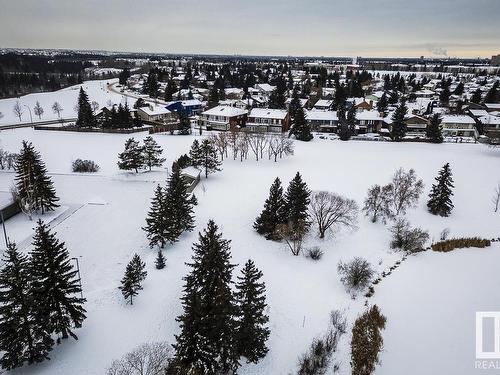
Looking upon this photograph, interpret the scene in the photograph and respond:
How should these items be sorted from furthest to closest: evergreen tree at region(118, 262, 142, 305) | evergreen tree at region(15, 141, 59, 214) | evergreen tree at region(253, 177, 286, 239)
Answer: evergreen tree at region(15, 141, 59, 214), evergreen tree at region(253, 177, 286, 239), evergreen tree at region(118, 262, 142, 305)

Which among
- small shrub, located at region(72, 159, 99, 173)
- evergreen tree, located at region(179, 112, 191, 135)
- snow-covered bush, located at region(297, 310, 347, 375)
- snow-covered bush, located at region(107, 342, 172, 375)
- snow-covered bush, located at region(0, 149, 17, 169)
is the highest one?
evergreen tree, located at region(179, 112, 191, 135)

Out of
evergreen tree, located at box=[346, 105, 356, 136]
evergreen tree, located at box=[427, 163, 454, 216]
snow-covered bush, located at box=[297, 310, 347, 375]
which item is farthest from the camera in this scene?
evergreen tree, located at box=[346, 105, 356, 136]

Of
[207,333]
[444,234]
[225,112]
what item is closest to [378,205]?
[444,234]

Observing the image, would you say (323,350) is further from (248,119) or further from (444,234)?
(248,119)

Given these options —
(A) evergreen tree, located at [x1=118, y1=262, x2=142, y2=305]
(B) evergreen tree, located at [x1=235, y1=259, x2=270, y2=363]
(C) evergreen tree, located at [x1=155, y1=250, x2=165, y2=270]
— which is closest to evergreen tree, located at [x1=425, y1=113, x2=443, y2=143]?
(C) evergreen tree, located at [x1=155, y1=250, x2=165, y2=270]

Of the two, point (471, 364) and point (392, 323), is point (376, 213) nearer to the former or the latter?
point (392, 323)

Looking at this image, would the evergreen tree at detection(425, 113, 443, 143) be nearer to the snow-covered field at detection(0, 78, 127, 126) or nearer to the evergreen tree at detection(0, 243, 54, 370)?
the evergreen tree at detection(0, 243, 54, 370)

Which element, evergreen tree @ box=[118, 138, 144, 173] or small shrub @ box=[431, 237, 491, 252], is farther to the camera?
evergreen tree @ box=[118, 138, 144, 173]
